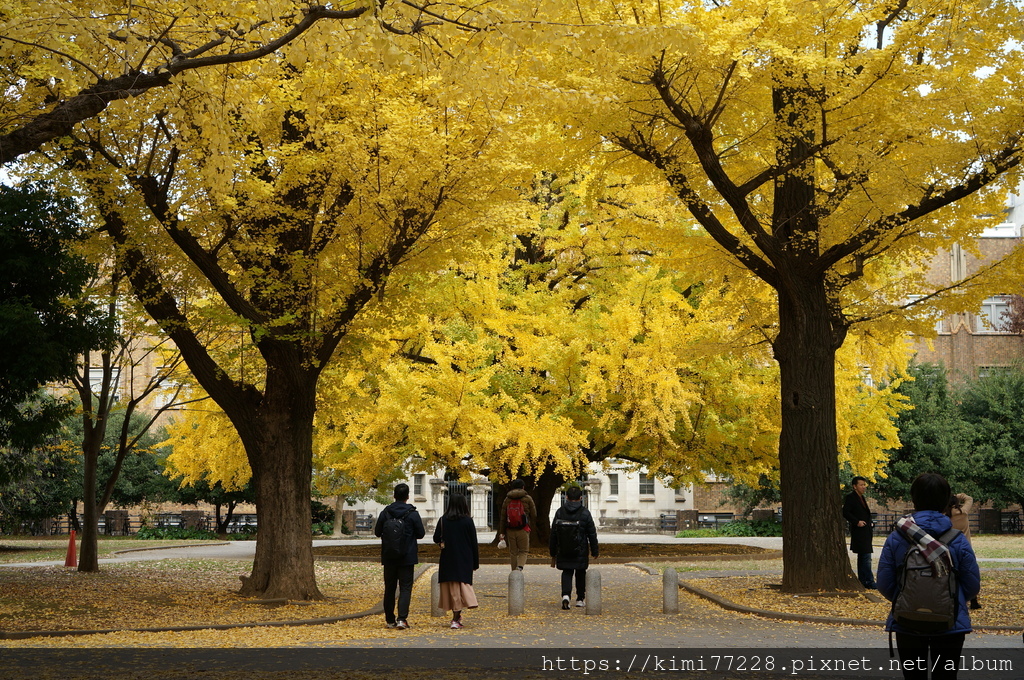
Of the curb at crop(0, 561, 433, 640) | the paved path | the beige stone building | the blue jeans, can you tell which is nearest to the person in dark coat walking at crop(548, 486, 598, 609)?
the paved path

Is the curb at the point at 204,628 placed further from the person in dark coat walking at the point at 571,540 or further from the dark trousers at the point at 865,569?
the dark trousers at the point at 865,569

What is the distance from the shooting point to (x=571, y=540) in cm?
1431

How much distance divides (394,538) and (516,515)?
376 cm

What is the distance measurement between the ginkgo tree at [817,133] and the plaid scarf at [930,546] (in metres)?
7.14

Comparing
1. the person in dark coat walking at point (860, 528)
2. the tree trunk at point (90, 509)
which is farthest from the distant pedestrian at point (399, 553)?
the tree trunk at point (90, 509)

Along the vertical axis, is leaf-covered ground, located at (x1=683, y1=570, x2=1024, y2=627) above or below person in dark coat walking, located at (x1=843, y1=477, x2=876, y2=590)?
below

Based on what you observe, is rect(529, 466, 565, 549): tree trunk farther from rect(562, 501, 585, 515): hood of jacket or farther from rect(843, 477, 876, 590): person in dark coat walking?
→ rect(562, 501, 585, 515): hood of jacket

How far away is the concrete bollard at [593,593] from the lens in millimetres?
13414

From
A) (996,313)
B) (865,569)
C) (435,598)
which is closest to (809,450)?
(865,569)

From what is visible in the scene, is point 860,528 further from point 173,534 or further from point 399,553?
point 173,534

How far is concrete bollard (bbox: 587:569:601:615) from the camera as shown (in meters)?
13.4

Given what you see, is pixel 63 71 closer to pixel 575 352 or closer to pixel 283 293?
pixel 283 293

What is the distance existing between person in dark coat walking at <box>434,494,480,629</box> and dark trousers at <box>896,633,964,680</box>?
7166mm

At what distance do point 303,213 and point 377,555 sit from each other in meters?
15.3
